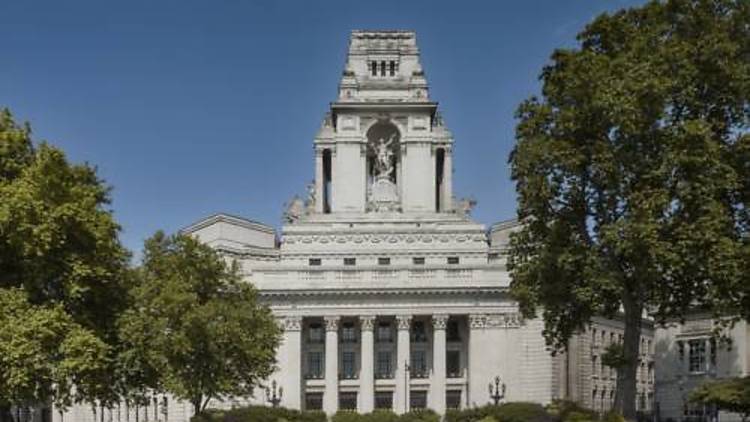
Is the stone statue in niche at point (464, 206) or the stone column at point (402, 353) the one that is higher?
the stone statue in niche at point (464, 206)

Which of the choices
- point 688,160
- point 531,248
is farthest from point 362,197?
point 688,160

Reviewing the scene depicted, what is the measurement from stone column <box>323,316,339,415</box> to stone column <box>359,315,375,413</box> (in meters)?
2.17

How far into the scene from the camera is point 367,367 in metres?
90.0

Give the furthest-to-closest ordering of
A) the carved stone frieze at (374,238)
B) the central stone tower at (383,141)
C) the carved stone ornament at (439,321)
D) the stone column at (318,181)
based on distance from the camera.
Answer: the stone column at (318,181) < the central stone tower at (383,141) < the carved stone frieze at (374,238) < the carved stone ornament at (439,321)

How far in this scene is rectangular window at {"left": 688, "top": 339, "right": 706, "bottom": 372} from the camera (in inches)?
2924

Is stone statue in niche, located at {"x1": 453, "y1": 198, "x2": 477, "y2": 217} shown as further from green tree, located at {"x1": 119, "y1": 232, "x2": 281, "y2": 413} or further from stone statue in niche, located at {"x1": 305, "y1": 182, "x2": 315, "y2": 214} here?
green tree, located at {"x1": 119, "y1": 232, "x2": 281, "y2": 413}

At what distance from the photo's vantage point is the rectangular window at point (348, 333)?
306ft

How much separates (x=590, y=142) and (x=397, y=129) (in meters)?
63.1

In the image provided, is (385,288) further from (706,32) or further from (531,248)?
(706,32)

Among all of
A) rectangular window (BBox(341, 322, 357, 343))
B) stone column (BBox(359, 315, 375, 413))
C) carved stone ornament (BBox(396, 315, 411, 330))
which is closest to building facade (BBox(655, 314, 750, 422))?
carved stone ornament (BBox(396, 315, 411, 330))

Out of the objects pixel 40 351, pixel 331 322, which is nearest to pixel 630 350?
pixel 40 351

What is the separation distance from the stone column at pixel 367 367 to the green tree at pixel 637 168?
45.0 metres

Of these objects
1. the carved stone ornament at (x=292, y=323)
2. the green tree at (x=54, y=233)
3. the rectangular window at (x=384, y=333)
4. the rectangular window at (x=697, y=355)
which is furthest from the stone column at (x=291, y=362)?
the green tree at (x=54, y=233)

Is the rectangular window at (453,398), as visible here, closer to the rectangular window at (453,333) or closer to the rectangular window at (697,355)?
the rectangular window at (453,333)
